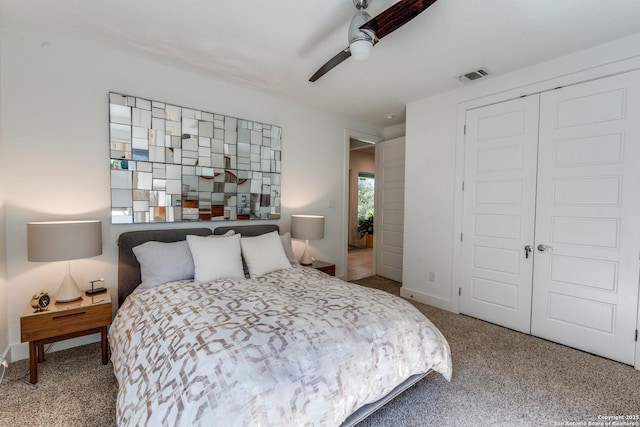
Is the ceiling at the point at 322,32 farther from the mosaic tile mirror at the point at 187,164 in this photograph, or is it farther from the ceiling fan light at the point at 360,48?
the mosaic tile mirror at the point at 187,164

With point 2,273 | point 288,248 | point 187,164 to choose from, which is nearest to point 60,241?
point 2,273

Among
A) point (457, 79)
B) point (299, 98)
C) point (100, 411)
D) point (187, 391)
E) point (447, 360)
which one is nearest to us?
point (187, 391)

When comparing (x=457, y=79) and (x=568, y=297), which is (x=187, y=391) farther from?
(x=457, y=79)

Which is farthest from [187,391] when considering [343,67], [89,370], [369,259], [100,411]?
[369,259]

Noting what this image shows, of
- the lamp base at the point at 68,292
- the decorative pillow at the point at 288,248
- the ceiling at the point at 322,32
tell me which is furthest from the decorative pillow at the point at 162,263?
the ceiling at the point at 322,32

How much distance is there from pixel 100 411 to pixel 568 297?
3782 mm

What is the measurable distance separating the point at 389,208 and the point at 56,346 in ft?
14.4

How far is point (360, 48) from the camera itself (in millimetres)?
1670

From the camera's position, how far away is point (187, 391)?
1161mm

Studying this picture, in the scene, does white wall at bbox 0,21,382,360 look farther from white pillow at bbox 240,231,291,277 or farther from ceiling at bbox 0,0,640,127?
white pillow at bbox 240,231,291,277

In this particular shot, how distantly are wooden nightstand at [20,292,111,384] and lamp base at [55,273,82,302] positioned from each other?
0.03m

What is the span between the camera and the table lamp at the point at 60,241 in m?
1.96

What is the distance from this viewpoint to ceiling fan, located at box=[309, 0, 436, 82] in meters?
1.42

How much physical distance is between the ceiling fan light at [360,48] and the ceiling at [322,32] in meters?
0.42
